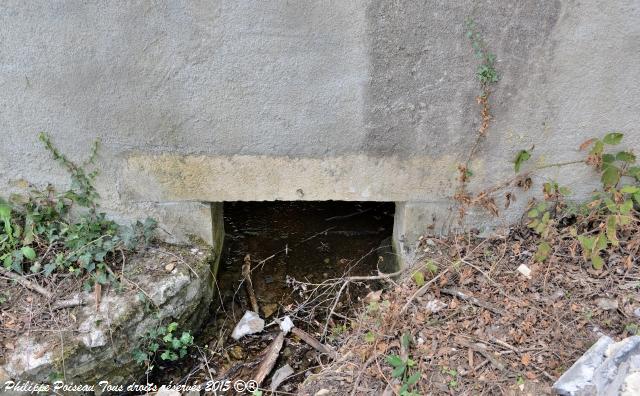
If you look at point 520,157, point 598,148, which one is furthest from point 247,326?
point 598,148

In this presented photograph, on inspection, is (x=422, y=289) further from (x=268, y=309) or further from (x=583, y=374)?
(x=268, y=309)

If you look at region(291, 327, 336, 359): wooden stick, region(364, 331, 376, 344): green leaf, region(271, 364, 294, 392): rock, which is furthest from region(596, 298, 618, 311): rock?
region(271, 364, 294, 392): rock

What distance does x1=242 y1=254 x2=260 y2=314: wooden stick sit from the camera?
10.4 ft

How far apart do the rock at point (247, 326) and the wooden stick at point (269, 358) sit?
14cm

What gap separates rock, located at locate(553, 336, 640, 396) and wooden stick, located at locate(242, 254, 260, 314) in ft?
5.95

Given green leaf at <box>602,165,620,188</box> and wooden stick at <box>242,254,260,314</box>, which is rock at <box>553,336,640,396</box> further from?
wooden stick at <box>242,254,260,314</box>

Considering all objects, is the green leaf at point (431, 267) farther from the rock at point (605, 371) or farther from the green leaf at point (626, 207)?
the green leaf at point (626, 207)

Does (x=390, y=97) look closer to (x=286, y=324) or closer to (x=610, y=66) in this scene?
(x=610, y=66)

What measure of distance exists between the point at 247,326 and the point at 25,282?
1.29 meters

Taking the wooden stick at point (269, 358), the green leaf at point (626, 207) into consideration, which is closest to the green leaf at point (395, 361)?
the wooden stick at point (269, 358)

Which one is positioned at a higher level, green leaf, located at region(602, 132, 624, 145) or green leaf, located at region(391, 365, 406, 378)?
green leaf, located at region(602, 132, 624, 145)

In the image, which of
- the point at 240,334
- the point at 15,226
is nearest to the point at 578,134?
the point at 240,334

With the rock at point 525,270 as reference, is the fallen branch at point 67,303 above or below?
below

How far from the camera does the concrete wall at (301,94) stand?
234cm
